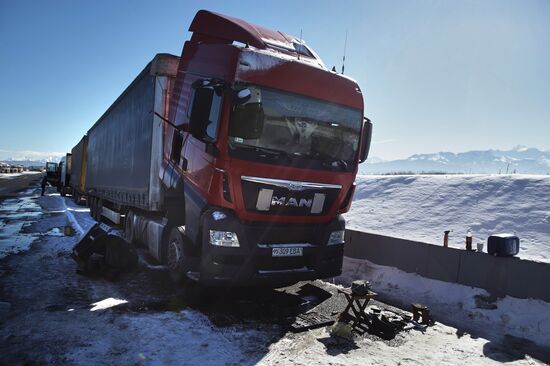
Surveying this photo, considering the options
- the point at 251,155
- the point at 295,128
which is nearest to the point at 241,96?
the point at 251,155

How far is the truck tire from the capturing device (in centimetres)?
556

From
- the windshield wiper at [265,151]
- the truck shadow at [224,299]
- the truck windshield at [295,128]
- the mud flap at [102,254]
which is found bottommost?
the truck shadow at [224,299]

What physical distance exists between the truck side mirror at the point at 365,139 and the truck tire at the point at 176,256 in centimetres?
330

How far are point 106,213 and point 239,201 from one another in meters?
8.99

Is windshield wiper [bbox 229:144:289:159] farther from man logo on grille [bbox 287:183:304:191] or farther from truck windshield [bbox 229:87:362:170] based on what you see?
man logo on grille [bbox 287:183:304:191]

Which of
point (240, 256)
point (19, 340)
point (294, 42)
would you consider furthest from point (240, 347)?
point (294, 42)

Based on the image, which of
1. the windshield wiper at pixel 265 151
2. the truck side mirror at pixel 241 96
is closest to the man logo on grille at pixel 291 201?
the windshield wiper at pixel 265 151

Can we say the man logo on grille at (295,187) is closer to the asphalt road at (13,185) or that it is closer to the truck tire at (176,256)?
the truck tire at (176,256)

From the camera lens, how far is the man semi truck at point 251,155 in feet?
16.3

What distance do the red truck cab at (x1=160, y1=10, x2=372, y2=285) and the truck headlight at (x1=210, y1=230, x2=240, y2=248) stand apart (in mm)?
13

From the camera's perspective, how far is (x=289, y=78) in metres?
5.37

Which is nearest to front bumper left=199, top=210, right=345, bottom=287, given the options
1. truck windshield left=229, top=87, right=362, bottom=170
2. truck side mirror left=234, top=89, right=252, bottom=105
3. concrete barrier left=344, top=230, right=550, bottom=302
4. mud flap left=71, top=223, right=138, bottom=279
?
truck windshield left=229, top=87, right=362, bottom=170

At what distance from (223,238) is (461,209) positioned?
58.3 feet

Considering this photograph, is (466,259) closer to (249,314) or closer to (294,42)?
(249,314)
